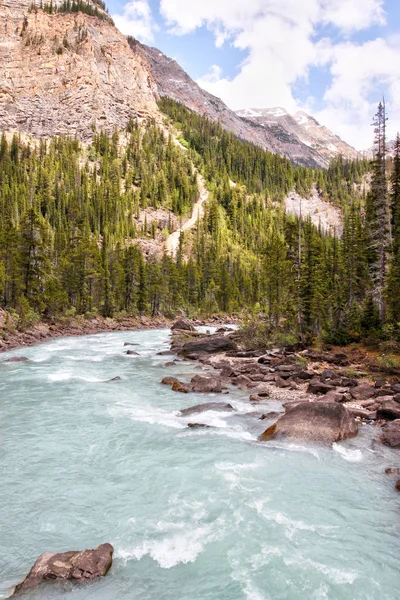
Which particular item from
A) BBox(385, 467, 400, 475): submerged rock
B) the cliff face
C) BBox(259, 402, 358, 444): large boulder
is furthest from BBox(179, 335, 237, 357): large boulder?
the cliff face

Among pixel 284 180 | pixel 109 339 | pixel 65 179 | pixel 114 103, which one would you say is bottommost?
pixel 109 339

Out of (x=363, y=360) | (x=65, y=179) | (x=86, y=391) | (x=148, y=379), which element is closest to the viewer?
(x=86, y=391)

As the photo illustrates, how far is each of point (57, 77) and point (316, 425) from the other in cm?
16279

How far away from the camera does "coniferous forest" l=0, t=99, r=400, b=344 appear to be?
37.8 m

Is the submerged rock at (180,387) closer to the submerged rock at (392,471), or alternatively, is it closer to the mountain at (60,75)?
the submerged rock at (392,471)

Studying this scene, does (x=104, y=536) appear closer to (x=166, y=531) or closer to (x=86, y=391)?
(x=166, y=531)

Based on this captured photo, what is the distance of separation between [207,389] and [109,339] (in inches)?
1057

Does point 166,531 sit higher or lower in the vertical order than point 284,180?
lower

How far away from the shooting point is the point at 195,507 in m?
9.34

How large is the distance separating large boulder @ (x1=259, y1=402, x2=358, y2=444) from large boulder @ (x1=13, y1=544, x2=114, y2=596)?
24.1ft

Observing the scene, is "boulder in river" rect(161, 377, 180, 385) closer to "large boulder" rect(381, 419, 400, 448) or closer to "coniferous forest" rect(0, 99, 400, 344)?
"large boulder" rect(381, 419, 400, 448)

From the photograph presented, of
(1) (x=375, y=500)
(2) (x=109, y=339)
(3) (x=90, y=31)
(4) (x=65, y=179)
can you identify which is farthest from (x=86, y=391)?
(3) (x=90, y=31)

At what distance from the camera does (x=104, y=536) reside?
8.29 meters

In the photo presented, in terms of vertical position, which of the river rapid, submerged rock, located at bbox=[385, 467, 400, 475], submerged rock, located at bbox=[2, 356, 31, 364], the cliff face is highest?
the cliff face
